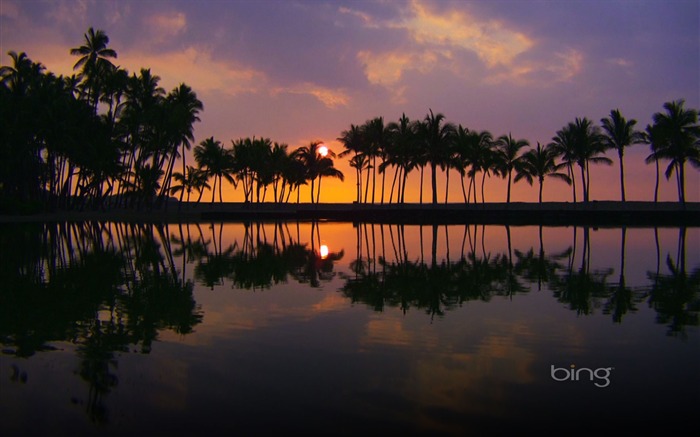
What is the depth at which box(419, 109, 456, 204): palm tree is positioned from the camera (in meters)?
65.4

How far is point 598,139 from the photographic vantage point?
6338 cm

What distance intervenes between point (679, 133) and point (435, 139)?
81.6ft

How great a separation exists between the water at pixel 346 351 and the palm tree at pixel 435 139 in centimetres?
4902

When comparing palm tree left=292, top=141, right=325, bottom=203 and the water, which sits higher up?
palm tree left=292, top=141, right=325, bottom=203

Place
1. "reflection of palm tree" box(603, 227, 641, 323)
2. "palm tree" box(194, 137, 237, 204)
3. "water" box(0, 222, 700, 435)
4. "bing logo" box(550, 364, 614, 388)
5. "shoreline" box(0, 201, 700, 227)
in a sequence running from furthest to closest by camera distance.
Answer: "palm tree" box(194, 137, 237, 204) < "shoreline" box(0, 201, 700, 227) < "reflection of palm tree" box(603, 227, 641, 323) < "bing logo" box(550, 364, 614, 388) < "water" box(0, 222, 700, 435)

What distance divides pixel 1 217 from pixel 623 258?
169ft

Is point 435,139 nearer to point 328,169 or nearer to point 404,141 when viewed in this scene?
point 404,141

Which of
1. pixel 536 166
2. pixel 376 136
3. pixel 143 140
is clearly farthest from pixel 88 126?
pixel 536 166

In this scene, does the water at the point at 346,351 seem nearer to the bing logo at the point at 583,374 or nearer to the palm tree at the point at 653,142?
the bing logo at the point at 583,374

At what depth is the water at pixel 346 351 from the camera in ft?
19.5

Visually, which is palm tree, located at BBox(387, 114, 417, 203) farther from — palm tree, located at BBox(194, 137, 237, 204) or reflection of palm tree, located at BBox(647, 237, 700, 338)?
reflection of palm tree, located at BBox(647, 237, 700, 338)

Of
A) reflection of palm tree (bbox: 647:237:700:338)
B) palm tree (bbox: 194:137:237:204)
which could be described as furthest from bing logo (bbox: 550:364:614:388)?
palm tree (bbox: 194:137:237:204)

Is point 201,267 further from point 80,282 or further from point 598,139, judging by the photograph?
point 598,139

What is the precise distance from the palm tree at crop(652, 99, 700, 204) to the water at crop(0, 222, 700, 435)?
45.1 m
